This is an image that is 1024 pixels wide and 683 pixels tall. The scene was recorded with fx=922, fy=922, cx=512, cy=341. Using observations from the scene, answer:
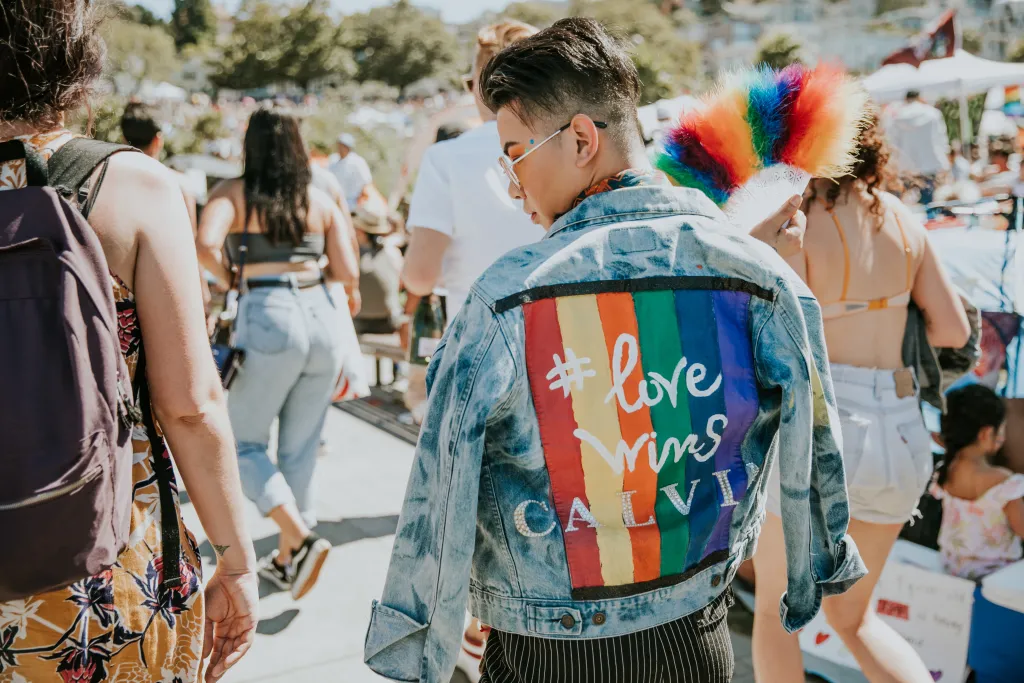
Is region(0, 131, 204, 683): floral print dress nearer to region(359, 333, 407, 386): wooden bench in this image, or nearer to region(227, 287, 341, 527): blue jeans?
region(227, 287, 341, 527): blue jeans

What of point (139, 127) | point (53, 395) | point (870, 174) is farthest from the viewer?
point (139, 127)

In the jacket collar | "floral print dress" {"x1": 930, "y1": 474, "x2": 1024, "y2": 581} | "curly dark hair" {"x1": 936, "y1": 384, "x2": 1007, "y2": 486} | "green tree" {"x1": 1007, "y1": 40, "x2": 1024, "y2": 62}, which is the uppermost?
"green tree" {"x1": 1007, "y1": 40, "x2": 1024, "y2": 62}

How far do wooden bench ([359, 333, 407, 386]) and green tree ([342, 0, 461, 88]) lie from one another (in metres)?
94.6

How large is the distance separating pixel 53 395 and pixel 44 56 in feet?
1.69

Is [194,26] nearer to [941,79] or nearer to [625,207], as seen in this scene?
[941,79]

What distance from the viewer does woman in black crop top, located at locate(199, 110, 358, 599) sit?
3.56m

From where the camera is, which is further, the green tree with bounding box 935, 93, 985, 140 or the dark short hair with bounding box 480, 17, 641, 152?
the green tree with bounding box 935, 93, 985, 140

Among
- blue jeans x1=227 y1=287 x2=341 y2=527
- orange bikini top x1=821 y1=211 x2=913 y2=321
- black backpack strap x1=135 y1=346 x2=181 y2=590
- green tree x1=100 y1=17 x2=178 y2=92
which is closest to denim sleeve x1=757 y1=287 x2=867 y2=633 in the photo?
black backpack strap x1=135 y1=346 x2=181 y2=590

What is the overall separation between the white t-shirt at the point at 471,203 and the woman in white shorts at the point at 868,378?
893 millimetres

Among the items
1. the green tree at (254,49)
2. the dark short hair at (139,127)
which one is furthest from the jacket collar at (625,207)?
the green tree at (254,49)

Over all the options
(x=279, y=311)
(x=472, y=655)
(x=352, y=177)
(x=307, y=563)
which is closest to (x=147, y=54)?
(x=352, y=177)

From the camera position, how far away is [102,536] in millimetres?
1251

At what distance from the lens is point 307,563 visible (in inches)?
137

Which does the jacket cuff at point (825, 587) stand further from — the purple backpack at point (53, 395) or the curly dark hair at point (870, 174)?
the curly dark hair at point (870, 174)
